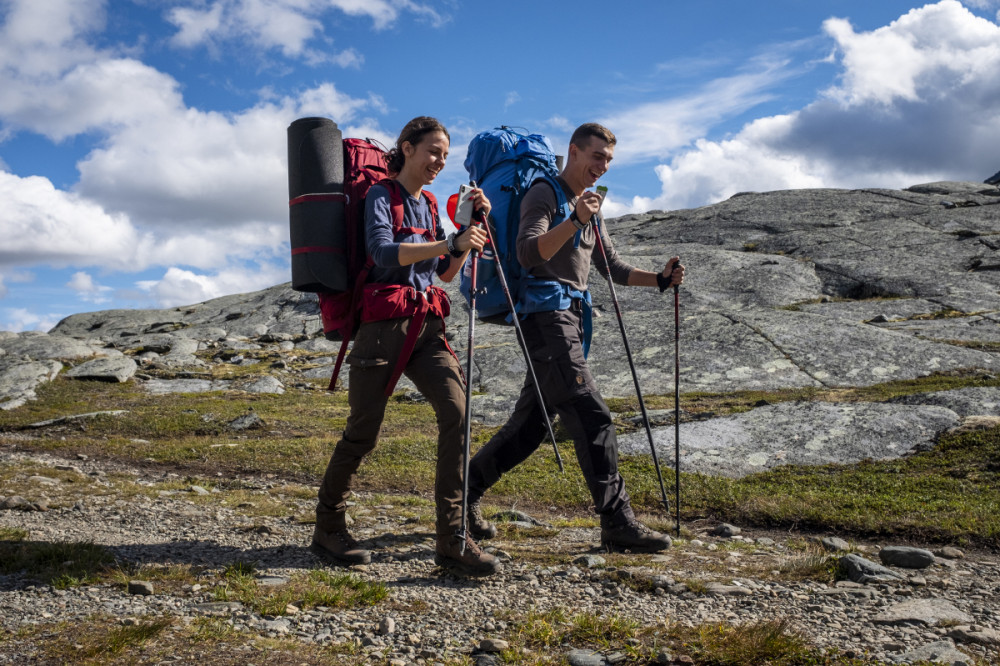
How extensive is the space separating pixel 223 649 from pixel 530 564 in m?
2.95

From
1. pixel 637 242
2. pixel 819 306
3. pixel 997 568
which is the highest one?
pixel 637 242

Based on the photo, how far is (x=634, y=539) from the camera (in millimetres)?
7020

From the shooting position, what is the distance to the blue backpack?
707 centimetres

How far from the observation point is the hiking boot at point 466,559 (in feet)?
20.5

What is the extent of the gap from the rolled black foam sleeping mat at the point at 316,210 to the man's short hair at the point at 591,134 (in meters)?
2.33

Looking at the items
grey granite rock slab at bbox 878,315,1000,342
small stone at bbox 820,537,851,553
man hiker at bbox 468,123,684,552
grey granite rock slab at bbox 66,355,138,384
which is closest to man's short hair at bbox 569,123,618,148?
man hiker at bbox 468,123,684,552

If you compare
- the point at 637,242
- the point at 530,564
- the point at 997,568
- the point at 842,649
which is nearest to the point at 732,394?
the point at 997,568

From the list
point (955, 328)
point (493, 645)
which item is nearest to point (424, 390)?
point (493, 645)

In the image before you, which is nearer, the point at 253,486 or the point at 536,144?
the point at 536,144

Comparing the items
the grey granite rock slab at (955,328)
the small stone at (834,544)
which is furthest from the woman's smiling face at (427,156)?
the grey granite rock slab at (955,328)

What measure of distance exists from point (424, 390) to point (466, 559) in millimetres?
1498

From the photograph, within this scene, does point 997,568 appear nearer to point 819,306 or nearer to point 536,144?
point 536,144

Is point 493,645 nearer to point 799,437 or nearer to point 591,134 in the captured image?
point 591,134

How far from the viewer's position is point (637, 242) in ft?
152
